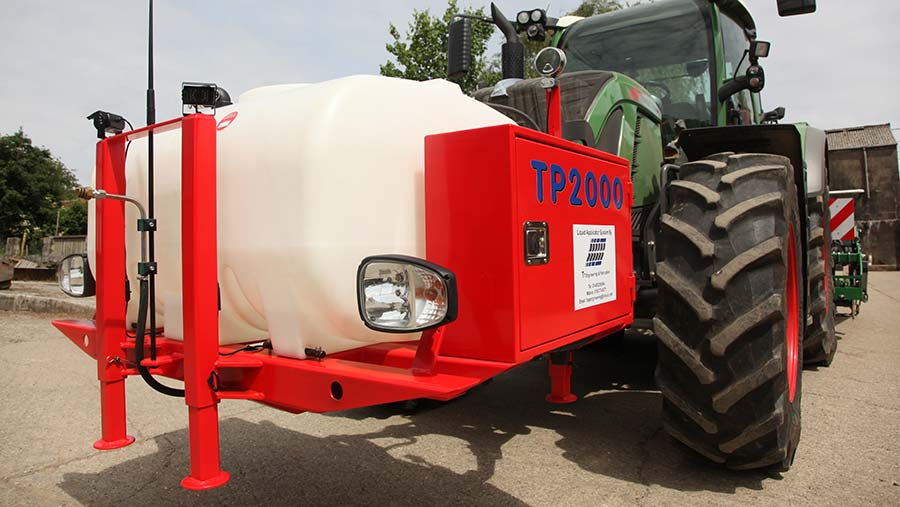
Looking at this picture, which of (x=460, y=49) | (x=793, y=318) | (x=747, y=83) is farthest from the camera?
(x=747, y=83)

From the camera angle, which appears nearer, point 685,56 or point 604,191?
point 604,191

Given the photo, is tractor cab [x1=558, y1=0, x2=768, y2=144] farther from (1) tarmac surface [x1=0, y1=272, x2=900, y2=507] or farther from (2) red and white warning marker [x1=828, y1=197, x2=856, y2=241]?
(2) red and white warning marker [x1=828, y1=197, x2=856, y2=241]

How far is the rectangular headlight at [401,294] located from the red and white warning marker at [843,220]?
8652 millimetres

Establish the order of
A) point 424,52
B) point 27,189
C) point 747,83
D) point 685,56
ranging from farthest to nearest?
point 27,189, point 424,52, point 685,56, point 747,83

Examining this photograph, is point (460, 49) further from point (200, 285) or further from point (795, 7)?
point (200, 285)

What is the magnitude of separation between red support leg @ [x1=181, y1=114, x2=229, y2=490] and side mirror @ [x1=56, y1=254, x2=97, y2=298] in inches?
44.9

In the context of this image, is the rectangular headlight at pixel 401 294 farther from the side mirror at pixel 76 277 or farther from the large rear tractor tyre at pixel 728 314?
the side mirror at pixel 76 277

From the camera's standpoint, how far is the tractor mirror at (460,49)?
3664 millimetres

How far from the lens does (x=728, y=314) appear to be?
2.48 metres

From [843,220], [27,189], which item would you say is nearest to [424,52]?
[843,220]

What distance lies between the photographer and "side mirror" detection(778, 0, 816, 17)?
3.41 metres

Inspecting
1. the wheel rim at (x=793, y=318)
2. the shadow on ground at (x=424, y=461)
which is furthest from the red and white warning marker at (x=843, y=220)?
the wheel rim at (x=793, y=318)

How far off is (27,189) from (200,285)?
41887 mm

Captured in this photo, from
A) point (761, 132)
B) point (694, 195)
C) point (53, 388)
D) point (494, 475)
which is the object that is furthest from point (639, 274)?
point (53, 388)
